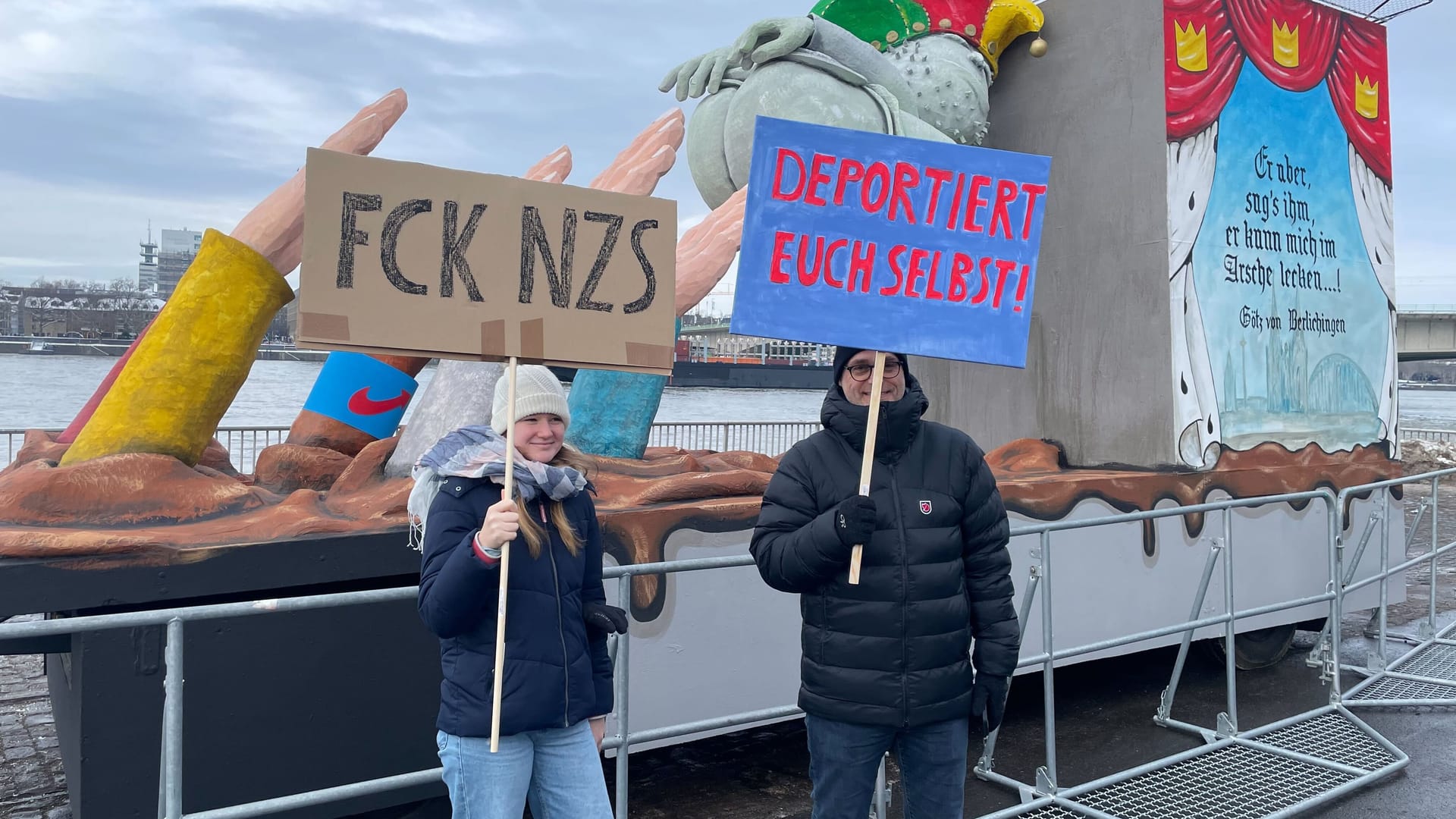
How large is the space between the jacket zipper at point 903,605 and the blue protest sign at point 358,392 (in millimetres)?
3232

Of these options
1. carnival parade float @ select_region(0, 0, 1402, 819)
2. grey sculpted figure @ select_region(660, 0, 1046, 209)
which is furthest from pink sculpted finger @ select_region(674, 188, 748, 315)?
grey sculpted figure @ select_region(660, 0, 1046, 209)

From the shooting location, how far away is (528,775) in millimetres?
2740

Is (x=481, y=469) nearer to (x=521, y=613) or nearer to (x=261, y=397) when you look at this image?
(x=521, y=613)

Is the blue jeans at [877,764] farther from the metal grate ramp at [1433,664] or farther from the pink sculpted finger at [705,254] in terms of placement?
the metal grate ramp at [1433,664]

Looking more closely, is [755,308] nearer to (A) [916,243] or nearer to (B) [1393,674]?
(A) [916,243]

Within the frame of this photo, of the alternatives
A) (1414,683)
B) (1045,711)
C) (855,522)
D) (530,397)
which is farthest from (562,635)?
(1414,683)

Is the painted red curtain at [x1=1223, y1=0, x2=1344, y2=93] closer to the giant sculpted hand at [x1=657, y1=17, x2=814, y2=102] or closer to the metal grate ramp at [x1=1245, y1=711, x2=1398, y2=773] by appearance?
the giant sculpted hand at [x1=657, y1=17, x2=814, y2=102]

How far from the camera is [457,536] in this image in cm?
267

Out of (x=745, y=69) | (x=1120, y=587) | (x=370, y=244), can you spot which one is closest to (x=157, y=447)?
(x=370, y=244)

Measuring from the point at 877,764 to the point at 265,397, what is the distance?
49.7 meters

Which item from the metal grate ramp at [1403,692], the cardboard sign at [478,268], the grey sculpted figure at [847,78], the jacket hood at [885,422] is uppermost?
the grey sculpted figure at [847,78]

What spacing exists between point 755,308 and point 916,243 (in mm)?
567

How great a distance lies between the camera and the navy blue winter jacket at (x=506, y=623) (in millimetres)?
2602

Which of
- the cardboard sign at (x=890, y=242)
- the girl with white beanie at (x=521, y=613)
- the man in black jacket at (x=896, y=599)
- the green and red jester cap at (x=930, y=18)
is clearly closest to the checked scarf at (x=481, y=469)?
the girl with white beanie at (x=521, y=613)
